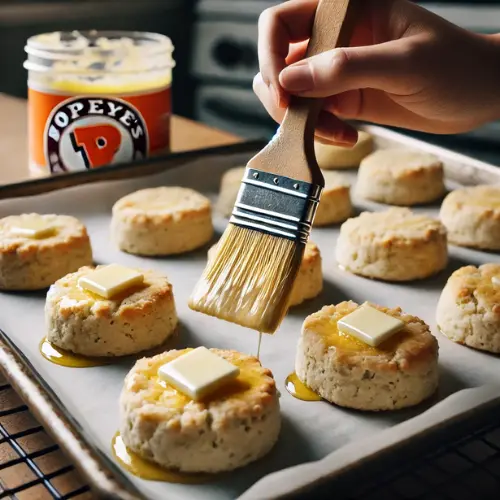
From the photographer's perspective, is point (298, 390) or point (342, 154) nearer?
point (298, 390)

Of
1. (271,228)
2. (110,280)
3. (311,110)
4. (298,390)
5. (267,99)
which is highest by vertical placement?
(311,110)

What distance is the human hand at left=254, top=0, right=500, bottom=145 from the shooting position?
6.21ft

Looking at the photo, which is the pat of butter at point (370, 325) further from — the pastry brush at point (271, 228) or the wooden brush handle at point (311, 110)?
the wooden brush handle at point (311, 110)

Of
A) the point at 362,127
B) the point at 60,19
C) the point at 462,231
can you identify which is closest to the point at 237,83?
the point at 60,19

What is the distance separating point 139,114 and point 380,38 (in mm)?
1128

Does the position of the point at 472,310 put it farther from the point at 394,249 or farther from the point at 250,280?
the point at 250,280

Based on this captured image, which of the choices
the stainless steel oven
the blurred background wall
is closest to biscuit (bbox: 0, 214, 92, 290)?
the blurred background wall

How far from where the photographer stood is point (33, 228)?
256 centimetres

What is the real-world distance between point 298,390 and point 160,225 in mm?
1001

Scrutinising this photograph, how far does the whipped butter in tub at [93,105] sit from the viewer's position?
2953 mm

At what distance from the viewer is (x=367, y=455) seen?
148cm

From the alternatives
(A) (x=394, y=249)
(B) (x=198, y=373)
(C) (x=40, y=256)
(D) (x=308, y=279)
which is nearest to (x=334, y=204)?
(A) (x=394, y=249)

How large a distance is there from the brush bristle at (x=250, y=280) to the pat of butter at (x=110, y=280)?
0.37 metres

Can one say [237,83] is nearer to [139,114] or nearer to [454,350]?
[139,114]
